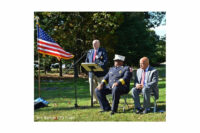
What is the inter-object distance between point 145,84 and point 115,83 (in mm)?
722

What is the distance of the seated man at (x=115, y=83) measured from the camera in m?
6.16

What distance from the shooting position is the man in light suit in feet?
19.9

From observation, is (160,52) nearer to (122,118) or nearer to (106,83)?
(106,83)

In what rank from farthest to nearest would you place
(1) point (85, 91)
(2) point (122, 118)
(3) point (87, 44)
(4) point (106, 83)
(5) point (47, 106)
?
(1) point (85, 91) → (3) point (87, 44) → (5) point (47, 106) → (4) point (106, 83) → (2) point (122, 118)

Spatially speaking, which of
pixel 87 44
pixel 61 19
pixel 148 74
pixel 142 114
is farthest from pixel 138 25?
pixel 142 114

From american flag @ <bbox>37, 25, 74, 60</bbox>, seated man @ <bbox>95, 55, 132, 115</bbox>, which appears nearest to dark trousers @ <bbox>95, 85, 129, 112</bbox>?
seated man @ <bbox>95, 55, 132, 115</bbox>

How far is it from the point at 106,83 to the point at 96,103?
1044 millimetres

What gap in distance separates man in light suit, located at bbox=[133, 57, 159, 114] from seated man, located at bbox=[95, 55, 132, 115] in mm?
246

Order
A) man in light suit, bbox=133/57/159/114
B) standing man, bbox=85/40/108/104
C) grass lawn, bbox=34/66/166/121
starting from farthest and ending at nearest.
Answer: standing man, bbox=85/40/108/104
man in light suit, bbox=133/57/159/114
grass lawn, bbox=34/66/166/121

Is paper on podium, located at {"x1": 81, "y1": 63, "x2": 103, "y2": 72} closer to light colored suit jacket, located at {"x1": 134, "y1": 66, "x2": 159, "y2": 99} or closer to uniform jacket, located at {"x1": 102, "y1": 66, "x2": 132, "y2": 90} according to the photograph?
uniform jacket, located at {"x1": 102, "y1": 66, "x2": 132, "y2": 90}

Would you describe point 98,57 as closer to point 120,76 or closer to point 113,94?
point 120,76

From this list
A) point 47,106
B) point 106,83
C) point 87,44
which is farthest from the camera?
point 87,44
